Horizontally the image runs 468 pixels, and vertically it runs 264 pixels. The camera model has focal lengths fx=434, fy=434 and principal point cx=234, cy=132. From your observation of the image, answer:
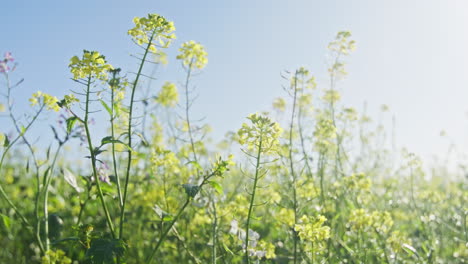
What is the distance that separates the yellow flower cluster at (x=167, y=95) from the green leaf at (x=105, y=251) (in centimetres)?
259

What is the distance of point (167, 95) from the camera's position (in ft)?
14.7

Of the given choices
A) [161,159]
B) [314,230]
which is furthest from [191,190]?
[161,159]

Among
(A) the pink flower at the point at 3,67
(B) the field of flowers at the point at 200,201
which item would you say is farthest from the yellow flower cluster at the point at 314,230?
(A) the pink flower at the point at 3,67

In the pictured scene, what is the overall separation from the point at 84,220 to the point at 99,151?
269cm

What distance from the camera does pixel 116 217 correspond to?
13.1ft

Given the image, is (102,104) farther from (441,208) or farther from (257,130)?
(441,208)

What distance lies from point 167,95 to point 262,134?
255 centimetres

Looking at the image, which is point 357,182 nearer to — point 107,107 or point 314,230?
point 314,230

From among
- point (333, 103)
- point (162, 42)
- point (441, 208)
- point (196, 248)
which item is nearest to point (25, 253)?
point (196, 248)

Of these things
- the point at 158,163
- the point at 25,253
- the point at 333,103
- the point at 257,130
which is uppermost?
the point at 333,103

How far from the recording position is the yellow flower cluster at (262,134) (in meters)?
2.11

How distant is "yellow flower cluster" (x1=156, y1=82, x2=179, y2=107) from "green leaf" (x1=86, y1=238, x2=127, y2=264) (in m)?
2.59

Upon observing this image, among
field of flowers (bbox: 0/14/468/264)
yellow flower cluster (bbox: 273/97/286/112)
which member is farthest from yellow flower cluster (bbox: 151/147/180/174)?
yellow flower cluster (bbox: 273/97/286/112)

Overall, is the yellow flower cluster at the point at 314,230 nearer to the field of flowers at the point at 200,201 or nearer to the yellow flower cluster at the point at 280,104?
the field of flowers at the point at 200,201
